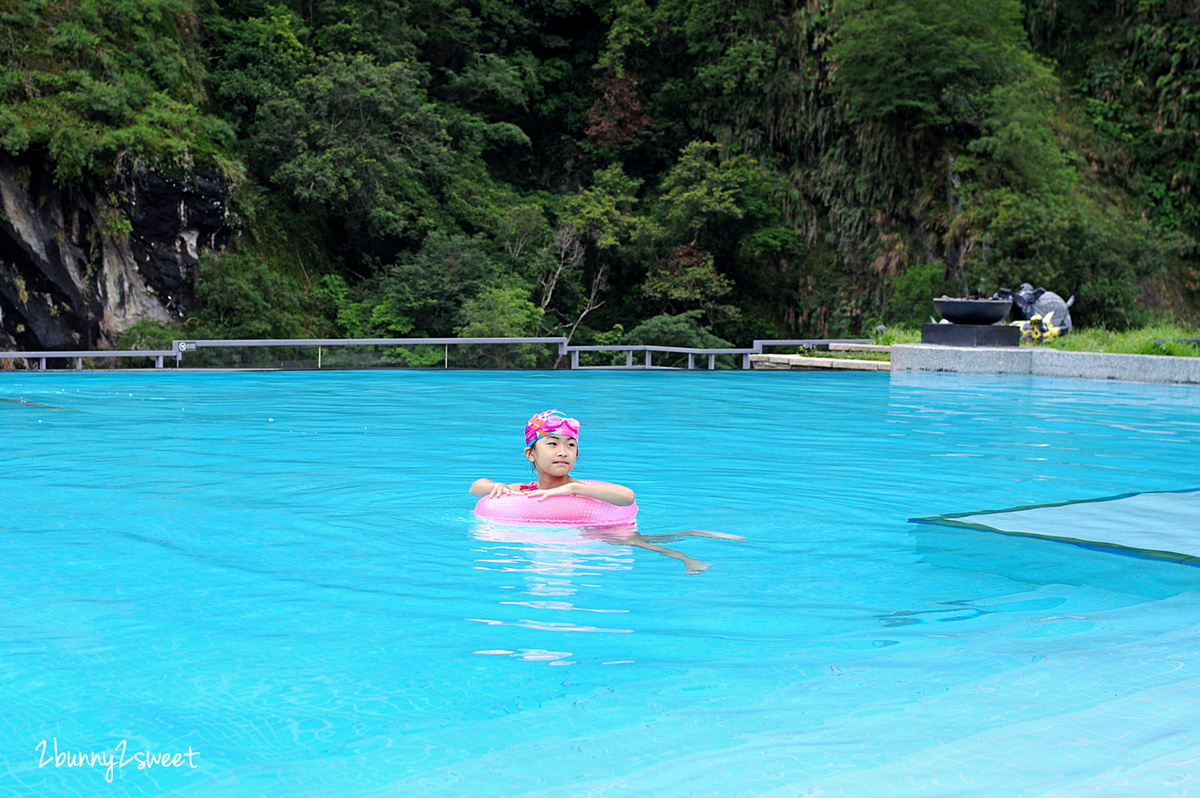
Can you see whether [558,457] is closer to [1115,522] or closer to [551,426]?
[551,426]

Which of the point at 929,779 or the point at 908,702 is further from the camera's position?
the point at 908,702

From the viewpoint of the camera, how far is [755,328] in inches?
1419

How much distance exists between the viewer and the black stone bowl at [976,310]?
72.7 feet

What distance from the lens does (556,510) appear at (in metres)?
6.26

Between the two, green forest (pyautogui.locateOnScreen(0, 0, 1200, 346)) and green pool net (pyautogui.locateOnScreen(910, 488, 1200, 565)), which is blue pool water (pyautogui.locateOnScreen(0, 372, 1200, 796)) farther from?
green forest (pyautogui.locateOnScreen(0, 0, 1200, 346))

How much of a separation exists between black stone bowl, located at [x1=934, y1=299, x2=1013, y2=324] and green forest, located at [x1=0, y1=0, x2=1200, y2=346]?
8.83 metres

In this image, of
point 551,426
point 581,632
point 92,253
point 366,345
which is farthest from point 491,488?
point 92,253

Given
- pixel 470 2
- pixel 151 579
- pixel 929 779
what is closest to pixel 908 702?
pixel 929 779

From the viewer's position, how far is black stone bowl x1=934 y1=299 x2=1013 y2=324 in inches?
872

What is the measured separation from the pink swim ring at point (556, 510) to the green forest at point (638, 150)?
21981 millimetres

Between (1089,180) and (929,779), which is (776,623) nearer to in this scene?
(929,779)

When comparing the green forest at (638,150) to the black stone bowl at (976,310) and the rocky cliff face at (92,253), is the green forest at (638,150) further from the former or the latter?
the black stone bowl at (976,310)

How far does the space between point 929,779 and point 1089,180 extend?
36.6 metres

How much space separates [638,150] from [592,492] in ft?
112
